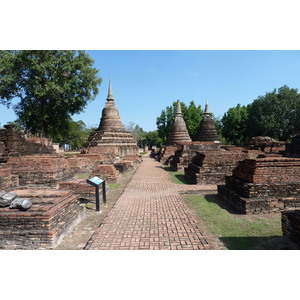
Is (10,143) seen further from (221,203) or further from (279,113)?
(279,113)

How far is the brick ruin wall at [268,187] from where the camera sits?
17.9 ft

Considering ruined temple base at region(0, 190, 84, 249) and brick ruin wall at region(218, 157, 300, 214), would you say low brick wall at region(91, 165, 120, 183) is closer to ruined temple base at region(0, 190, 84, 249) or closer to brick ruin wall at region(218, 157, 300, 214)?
brick ruin wall at region(218, 157, 300, 214)

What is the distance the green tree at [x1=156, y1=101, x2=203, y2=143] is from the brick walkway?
37331 millimetres

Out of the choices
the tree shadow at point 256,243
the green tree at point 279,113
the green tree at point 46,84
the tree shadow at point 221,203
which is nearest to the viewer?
the tree shadow at point 256,243

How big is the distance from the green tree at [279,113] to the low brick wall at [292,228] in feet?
111

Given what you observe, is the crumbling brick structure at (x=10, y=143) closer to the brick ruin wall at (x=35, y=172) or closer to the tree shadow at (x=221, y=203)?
the brick ruin wall at (x=35, y=172)

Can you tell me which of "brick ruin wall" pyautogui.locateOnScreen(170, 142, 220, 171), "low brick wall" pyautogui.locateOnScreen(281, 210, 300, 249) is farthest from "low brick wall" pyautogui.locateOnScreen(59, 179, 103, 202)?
"brick ruin wall" pyautogui.locateOnScreen(170, 142, 220, 171)

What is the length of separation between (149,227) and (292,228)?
249 cm

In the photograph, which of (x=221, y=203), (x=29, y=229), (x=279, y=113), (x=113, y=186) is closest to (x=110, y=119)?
(x=113, y=186)

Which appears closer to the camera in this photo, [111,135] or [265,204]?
[265,204]

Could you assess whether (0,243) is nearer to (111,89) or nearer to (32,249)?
(32,249)

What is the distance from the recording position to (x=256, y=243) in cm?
388

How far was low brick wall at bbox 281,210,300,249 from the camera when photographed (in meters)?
3.49

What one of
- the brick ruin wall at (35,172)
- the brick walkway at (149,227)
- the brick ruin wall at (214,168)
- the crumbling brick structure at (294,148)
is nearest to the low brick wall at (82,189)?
the brick walkway at (149,227)
